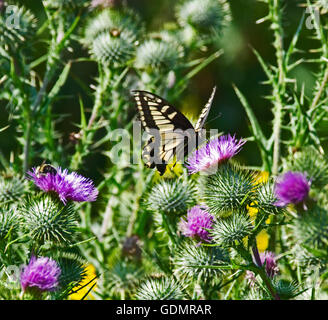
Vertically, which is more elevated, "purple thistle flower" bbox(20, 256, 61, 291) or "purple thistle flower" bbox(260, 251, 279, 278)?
"purple thistle flower" bbox(260, 251, 279, 278)

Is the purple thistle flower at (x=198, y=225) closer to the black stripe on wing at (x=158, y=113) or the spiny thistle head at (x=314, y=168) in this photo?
the spiny thistle head at (x=314, y=168)

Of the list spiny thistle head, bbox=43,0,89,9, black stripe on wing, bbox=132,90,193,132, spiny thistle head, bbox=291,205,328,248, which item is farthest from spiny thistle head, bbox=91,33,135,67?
spiny thistle head, bbox=291,205,328,248

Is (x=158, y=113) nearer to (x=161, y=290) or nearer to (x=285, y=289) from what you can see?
(x=161, y=290)

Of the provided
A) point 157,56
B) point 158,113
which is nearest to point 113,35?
point 157,56

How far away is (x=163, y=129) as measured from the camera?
354 cm

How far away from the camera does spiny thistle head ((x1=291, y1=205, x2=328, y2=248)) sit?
7.78ft

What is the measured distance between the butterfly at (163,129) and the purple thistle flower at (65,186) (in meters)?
0.76

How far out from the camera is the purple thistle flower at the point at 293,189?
7.67ft

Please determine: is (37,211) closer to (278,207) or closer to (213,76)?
(278,207)

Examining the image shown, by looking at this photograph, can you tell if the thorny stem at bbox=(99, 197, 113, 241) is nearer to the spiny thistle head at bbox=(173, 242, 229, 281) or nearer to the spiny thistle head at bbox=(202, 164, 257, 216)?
the spiny thistle head at bbox=(173, 242, 229, 281)

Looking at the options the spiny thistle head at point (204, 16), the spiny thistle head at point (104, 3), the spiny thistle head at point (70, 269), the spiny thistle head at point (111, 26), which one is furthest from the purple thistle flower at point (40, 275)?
the spiny thistle head at point (204, 16)

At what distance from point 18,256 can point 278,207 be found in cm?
179

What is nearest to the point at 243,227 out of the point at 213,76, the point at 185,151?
the point at 185,151

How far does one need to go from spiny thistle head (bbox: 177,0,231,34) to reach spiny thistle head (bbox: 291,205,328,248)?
8.40 feet
